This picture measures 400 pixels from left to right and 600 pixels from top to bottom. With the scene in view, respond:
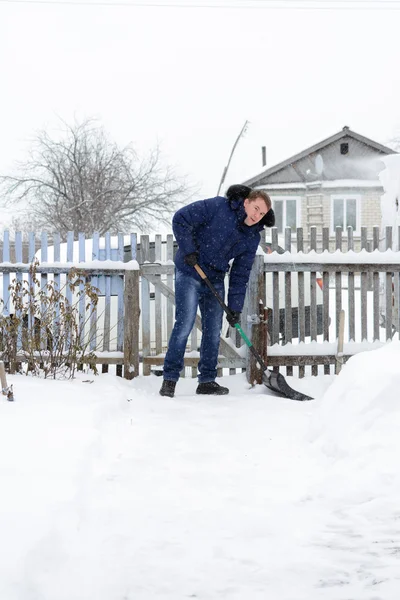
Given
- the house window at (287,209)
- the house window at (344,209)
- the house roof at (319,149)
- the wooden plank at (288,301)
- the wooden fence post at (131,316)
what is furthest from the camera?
the house window at (287,209)

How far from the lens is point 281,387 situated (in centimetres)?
553

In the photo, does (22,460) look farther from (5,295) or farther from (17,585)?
(5,295)

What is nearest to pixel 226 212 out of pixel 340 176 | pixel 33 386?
pixel 33 386

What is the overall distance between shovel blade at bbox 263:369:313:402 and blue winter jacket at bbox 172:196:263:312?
3.25 ft

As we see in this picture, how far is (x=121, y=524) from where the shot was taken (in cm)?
252

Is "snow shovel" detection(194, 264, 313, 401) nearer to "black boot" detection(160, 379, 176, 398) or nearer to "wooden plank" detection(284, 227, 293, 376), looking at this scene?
"wooden plank" detection(284, 227, 293, 376)

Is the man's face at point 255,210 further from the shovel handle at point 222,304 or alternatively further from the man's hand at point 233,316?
the man's hand at point 233,316

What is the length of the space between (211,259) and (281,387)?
124 centimetres

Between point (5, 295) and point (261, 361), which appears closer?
point (261, 361)

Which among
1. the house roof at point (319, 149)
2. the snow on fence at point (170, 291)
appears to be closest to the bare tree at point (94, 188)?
the house roof at point (319, 149)

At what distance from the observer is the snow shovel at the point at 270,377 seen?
537 centimetres

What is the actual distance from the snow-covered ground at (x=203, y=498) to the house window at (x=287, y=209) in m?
20.7

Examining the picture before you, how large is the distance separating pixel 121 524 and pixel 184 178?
2623 centimetres

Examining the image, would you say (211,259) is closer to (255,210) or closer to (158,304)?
(255,210)
